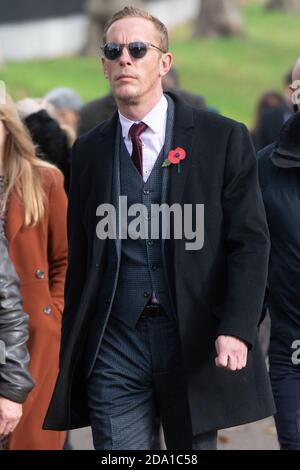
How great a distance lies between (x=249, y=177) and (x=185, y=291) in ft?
1.69

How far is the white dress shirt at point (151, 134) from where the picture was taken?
504cm

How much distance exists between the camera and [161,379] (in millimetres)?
4930

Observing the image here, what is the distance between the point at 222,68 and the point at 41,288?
992 inches

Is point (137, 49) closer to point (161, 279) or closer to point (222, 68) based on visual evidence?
point (161, 279)

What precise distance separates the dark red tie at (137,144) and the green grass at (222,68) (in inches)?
821

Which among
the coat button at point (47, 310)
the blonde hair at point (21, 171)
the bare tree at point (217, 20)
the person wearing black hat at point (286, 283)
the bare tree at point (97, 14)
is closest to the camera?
the person wearing black hat at point (286, 283)

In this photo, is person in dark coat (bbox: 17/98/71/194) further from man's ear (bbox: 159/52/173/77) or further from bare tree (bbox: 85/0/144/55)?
bare tree (bbox: 85/0/144/55)

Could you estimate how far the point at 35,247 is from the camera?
244 inches

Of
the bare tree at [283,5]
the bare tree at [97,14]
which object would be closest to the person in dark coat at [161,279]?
the bare tree at [97,14]

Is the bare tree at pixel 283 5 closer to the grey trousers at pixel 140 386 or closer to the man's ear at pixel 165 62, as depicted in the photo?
the man's ear at pixel 165 62

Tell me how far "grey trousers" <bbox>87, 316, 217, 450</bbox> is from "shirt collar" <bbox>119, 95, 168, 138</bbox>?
772 millimetres

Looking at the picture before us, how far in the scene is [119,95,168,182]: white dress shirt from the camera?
16.5ft

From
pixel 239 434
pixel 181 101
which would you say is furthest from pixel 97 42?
pixel 181 101
